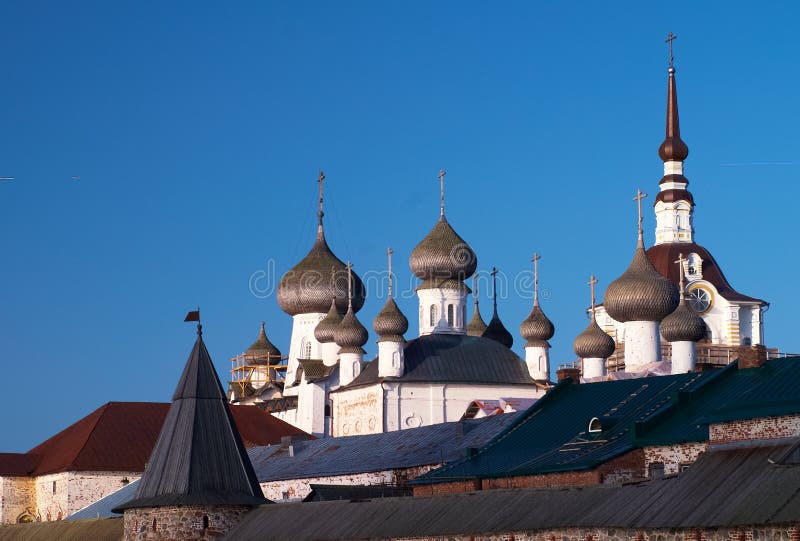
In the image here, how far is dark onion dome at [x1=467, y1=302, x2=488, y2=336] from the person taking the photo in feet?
221

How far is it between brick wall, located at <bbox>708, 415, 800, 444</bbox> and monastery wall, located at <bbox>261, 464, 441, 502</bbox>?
14060 mm

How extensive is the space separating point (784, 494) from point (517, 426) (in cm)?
1474

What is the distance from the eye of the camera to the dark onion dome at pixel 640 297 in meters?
57.3

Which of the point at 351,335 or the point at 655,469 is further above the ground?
the point at 351,335

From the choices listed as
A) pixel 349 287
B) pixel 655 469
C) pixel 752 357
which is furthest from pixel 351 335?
pixel 655 469

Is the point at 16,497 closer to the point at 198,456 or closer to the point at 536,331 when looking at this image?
the point at 536,331

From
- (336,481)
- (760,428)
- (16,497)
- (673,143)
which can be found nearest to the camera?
(760,428)

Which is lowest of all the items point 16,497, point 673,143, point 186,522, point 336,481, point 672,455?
point 186,522

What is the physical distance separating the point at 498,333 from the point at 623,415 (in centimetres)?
3520

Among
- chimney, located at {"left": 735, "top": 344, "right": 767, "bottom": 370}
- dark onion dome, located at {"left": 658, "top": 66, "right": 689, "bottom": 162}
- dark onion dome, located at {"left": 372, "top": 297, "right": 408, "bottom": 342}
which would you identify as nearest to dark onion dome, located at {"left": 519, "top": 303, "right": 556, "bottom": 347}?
dark onion dome, located at {"left": 372, "top": 297, "right": 408, "bottom": 342}

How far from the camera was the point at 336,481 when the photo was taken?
4238 centimetres

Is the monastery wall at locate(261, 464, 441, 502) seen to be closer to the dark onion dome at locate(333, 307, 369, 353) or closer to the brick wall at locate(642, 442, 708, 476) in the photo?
the brick wall at locate(642, 442, 708, 476)

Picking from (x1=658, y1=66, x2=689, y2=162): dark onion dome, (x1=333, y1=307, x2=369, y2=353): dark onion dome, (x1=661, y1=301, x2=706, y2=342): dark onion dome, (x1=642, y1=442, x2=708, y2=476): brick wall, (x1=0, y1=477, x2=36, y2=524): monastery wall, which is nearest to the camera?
(x1=642, y1=442, x2=708, y2=476): brick wall

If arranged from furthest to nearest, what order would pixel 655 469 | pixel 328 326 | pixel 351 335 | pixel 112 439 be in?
pixel 328 326 < pixel 351 335 < pixel 112 439 < pixel 655 469
